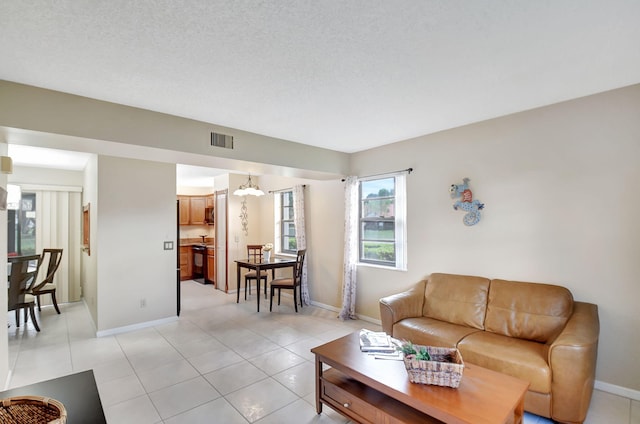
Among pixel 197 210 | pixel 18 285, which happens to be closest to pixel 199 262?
pixel 197 210

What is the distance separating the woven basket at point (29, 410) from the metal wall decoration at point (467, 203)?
3632 millimetres

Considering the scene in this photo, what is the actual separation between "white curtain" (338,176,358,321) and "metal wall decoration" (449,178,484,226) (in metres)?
1.53

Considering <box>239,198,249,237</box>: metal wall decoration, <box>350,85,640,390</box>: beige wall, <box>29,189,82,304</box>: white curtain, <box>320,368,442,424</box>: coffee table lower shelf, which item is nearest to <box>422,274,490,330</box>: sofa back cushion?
<box>350,85,640,390</box>: beige wall

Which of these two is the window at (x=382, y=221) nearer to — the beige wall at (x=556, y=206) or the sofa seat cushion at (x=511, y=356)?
the beige wall at (x=556, y=206)

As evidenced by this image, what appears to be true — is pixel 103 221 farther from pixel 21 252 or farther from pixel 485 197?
pixel 485 197

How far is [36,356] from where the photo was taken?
345 cm

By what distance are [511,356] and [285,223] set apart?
4755 millimetres

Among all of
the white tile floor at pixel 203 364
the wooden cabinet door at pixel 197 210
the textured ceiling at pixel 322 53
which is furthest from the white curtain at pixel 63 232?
the textured ceiling at pixel 322 53

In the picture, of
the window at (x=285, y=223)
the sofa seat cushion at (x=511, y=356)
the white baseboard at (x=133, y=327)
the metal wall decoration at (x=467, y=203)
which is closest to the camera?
the sofa seat cushion at (x=511, y=356)

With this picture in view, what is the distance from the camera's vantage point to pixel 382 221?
15.0 ft

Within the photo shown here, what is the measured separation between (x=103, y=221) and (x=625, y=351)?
227 inches

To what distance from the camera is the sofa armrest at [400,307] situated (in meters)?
3.32

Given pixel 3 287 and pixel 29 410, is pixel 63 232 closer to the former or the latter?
pixel 3 287

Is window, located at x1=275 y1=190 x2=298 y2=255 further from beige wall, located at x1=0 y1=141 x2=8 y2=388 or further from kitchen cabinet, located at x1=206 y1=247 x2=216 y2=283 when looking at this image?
beige wall, located at x1=0 y1=141 x2=8 y2=388
